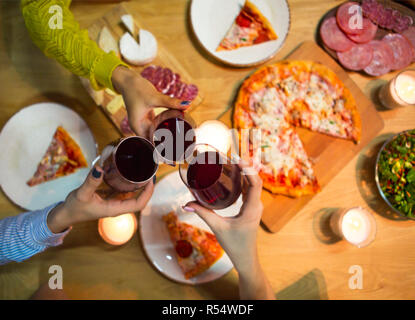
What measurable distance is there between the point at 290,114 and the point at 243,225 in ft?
2.37

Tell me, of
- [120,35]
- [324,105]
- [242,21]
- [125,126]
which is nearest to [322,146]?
[324,105]

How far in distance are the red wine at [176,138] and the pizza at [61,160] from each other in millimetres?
493

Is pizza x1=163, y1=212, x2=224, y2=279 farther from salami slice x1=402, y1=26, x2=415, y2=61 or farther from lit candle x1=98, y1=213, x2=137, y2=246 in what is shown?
salami slice x1=402, y1=26, x2=415, y2=61

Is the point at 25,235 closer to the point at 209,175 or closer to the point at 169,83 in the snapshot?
the point at 209,175

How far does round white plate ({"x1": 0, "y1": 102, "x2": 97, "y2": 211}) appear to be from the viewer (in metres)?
1.35

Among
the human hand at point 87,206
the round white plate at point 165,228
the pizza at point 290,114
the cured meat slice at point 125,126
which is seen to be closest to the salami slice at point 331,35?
the pizza at point 290,114

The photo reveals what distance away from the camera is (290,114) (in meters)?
1.57

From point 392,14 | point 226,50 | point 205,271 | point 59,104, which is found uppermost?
point 392,14

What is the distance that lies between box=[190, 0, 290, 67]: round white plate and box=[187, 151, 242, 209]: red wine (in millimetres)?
681

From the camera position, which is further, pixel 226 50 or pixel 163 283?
pixel 226 50

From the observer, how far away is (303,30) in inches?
63.7
